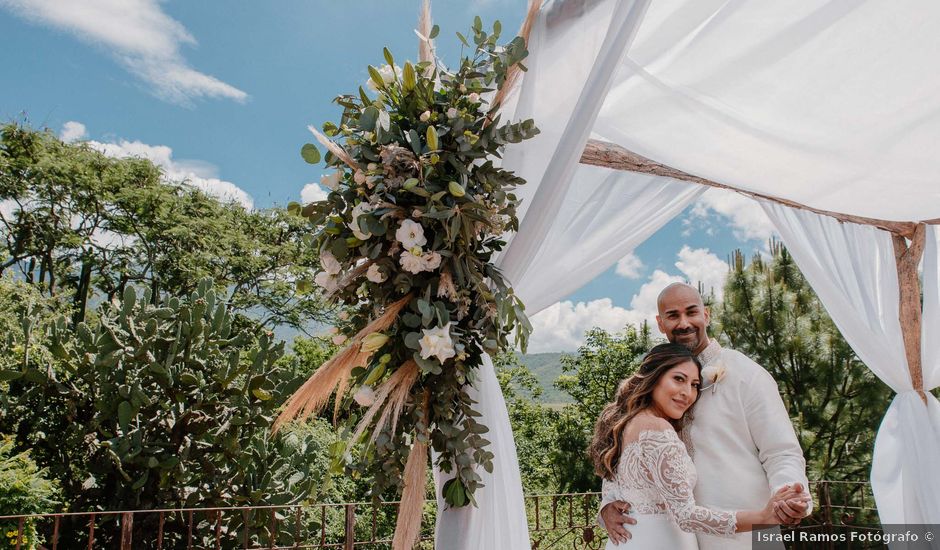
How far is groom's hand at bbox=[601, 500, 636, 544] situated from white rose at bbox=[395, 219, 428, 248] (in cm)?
118

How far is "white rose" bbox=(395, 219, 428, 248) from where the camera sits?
1.61m

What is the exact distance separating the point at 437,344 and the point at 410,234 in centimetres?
27

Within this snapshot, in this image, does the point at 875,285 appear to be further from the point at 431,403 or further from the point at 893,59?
the point at 431,403

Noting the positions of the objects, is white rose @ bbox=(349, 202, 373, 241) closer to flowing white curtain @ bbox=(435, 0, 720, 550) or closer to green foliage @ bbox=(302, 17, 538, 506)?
green foliage @ bbox=(302, 17, 538, 506)

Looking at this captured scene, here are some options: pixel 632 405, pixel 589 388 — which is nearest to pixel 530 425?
pixel 589 388

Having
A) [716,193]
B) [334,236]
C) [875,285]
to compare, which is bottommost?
[334,236]

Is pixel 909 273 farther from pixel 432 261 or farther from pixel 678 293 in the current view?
pixel 432 261

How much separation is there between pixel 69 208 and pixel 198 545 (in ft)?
32.4

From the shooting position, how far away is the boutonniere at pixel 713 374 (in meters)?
2.35

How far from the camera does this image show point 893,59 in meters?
2.08

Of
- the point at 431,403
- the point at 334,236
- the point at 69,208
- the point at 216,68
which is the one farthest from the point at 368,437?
the point at 216,68

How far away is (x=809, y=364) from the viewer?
8328mm

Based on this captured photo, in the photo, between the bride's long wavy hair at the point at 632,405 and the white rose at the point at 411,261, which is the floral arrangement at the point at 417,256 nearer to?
the white rose at the point at 411,261

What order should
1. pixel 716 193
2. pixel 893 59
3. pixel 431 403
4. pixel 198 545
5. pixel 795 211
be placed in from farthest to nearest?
1. pixel 198 545
2. pixel 795 211
3. pixel 716 193
4. pixel 893 59
5. pixel 431 403
